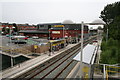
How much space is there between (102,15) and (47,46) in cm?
2361

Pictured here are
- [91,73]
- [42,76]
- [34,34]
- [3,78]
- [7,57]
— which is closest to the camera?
[91,73]

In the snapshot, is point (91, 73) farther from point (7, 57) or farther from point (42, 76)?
point (7, 57)

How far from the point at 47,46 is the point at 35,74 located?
1241 centimetres

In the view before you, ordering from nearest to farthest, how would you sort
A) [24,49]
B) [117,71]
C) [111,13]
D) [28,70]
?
1. [117,71]
2. [28,70]
3. [24,49]
4. [111,13]

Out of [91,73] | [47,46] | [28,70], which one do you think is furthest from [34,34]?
[91,73]

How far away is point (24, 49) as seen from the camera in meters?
20.7

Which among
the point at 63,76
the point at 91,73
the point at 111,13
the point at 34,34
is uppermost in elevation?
the point at 111,13

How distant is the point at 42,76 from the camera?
11320 mm

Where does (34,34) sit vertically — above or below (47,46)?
above

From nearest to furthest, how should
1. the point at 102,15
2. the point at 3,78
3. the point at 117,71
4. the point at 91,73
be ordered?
the point at 117,71, the point at 91,73, the point at 3,78, the point at 102,15

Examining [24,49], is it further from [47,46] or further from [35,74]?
[35,74]

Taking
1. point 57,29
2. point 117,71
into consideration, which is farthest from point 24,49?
point 57,29

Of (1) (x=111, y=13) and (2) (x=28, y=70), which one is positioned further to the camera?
(1) (x=111, y=13)

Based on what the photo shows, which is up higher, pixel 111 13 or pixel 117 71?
pixel 111 13
